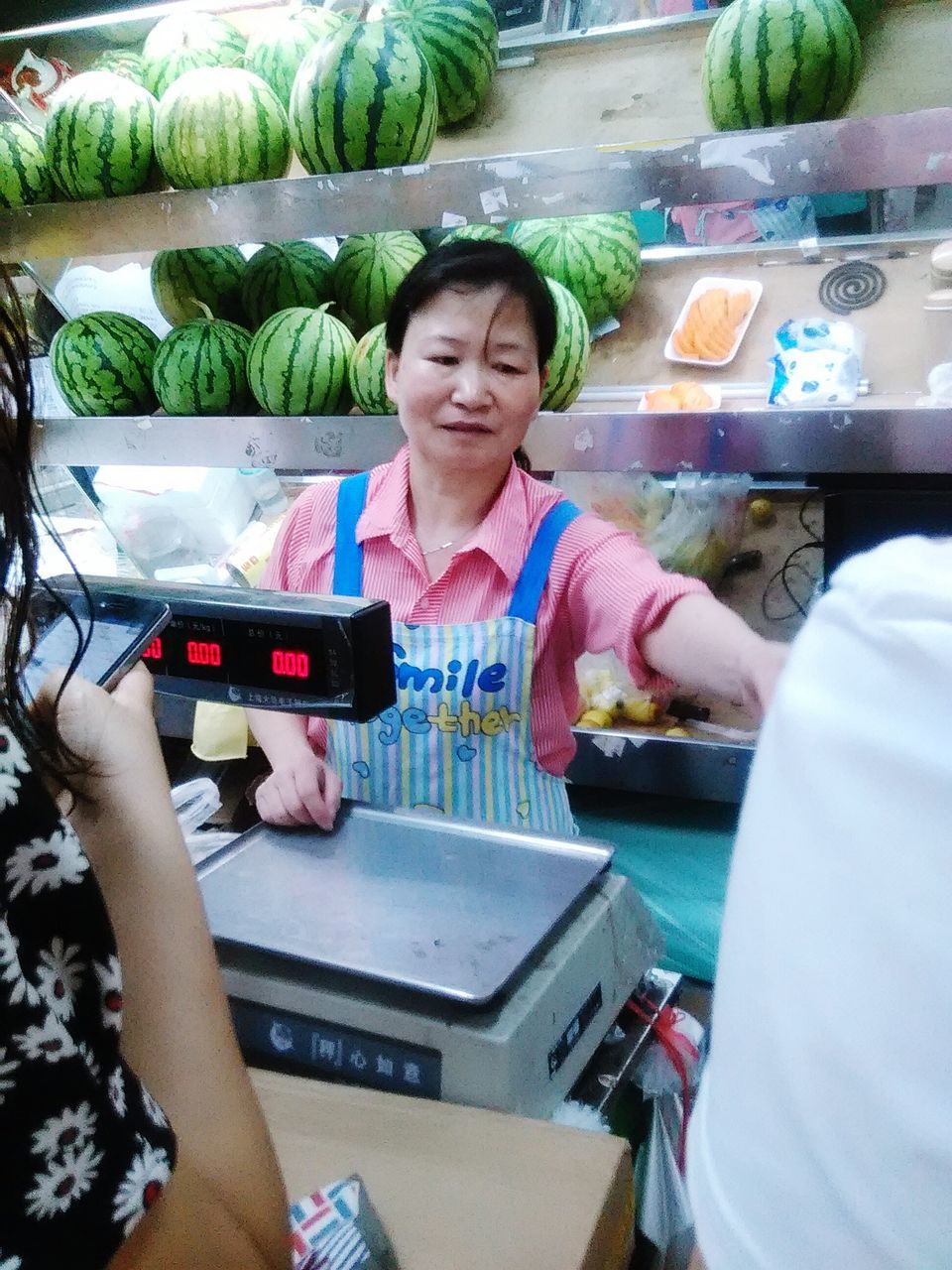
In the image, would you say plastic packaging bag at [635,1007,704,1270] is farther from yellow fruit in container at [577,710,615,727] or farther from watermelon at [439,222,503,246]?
watermelon at [439,222,503,246]

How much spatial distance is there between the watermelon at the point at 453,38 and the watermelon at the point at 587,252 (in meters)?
0.23

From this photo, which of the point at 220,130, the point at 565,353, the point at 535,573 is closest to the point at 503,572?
the point at 535,573

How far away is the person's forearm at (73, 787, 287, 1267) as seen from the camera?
521mm

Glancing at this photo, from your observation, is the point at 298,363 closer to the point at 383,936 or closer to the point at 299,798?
the point at 299,798

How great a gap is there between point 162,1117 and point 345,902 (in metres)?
0.49

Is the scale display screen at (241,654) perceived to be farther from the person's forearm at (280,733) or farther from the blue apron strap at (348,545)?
the blue apron strap at (348,545)

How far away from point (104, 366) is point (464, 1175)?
1460mm

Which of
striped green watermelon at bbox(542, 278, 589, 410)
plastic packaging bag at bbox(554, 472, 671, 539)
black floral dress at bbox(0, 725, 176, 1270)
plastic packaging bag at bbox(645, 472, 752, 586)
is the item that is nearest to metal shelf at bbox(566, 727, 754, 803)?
plastic packaging bag at bbox(645, 472, 752, 586)

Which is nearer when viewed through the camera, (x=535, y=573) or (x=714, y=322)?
(x=535, y=573)

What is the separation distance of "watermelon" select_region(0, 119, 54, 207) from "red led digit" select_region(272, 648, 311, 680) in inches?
44.9

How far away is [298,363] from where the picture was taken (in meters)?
1.52

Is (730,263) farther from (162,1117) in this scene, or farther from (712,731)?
(162,1117)

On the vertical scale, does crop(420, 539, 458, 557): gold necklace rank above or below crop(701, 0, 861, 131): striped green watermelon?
below

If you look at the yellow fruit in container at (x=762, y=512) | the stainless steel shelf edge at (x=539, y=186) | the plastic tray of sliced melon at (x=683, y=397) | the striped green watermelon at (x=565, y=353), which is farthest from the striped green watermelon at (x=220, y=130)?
the yellow fruit in container at (x=762, y=512)
